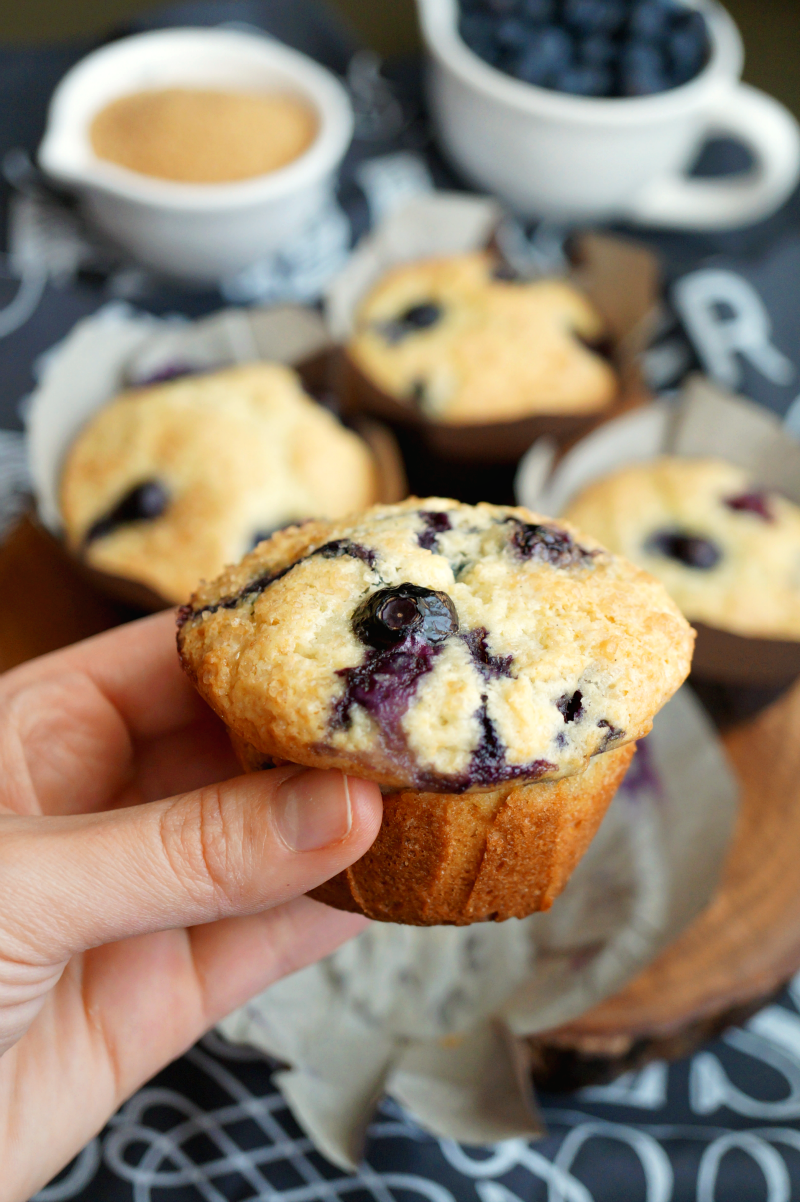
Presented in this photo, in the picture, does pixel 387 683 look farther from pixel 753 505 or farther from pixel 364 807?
pixel 753 505

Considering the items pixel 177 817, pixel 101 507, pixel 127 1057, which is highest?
pixel 177 817

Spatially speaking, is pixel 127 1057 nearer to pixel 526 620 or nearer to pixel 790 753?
pixel 526 620

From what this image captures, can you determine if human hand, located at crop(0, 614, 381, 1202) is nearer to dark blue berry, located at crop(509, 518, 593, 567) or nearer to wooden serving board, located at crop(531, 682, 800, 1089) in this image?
dark blue berry, located at crop(509, 518, 593, 567)

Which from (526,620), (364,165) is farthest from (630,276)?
(526,620)

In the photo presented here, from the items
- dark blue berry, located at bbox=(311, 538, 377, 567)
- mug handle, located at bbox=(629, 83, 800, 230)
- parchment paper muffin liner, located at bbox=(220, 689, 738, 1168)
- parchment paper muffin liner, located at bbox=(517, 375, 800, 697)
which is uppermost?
dark blue berry, located at bbox=(311, 538, 377, 567)

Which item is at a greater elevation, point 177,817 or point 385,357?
point 177,817

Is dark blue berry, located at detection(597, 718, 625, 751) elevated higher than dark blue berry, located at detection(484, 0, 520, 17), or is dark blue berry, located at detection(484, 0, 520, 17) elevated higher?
dark blue berry, located at detection(484, 0, 520, 17)

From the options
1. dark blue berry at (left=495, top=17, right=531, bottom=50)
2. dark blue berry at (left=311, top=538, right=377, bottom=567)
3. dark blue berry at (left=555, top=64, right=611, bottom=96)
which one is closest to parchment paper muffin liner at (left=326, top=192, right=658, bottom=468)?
dark blue berry at (left=555, top=64, right=611, bottom=96)

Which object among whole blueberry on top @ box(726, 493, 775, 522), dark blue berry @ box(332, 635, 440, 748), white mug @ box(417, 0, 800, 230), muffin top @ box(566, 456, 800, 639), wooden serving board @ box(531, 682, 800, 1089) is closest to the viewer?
dark blue berry @ box(332, 635, 440, 748)
